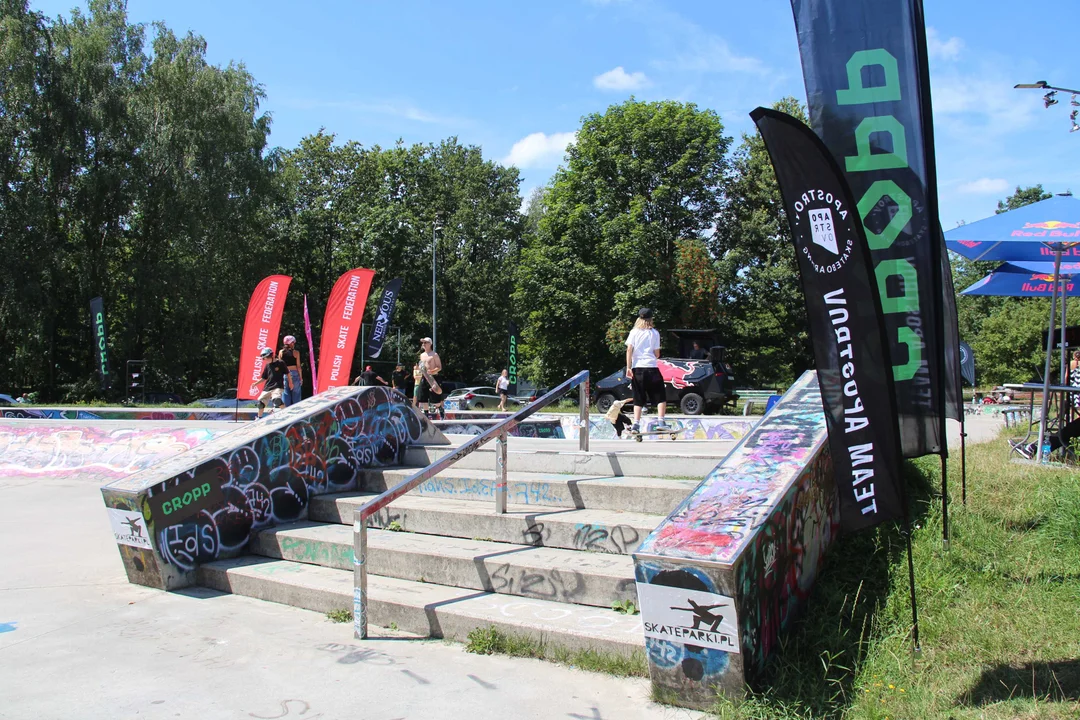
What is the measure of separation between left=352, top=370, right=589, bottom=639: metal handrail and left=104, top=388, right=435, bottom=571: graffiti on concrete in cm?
117

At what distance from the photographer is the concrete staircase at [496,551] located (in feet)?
14.7

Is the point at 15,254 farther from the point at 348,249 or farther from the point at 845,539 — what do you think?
the point at 845,539

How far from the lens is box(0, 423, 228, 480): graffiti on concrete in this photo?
Result: 11633mm

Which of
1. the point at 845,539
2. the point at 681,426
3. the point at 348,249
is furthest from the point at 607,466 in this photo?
the point at 348,249

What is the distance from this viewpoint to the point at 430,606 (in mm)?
4656

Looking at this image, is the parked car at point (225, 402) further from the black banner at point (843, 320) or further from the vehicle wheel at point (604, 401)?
the black banner at point (843, 320)

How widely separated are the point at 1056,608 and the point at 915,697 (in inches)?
47.9

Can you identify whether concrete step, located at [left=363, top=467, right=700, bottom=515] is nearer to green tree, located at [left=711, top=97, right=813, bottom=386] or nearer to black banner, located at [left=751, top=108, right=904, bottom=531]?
black banner, located at [left=751, top=108, right=904, bottom=531]

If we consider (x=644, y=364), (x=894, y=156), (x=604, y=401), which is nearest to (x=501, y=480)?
(x=644, y=364)

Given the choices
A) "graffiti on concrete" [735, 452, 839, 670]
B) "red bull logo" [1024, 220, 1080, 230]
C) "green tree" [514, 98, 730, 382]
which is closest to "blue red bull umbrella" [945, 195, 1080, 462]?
"red bull logo" [1024, 220, 1080, 230]

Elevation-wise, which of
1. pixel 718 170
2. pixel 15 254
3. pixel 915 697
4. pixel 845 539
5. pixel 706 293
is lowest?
pixel 915 697

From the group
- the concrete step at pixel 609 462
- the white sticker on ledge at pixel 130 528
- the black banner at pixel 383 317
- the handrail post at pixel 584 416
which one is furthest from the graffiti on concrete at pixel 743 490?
the black banner at pixel 383 317

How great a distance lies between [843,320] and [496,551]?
9.20 feet

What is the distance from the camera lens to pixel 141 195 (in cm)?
3177
